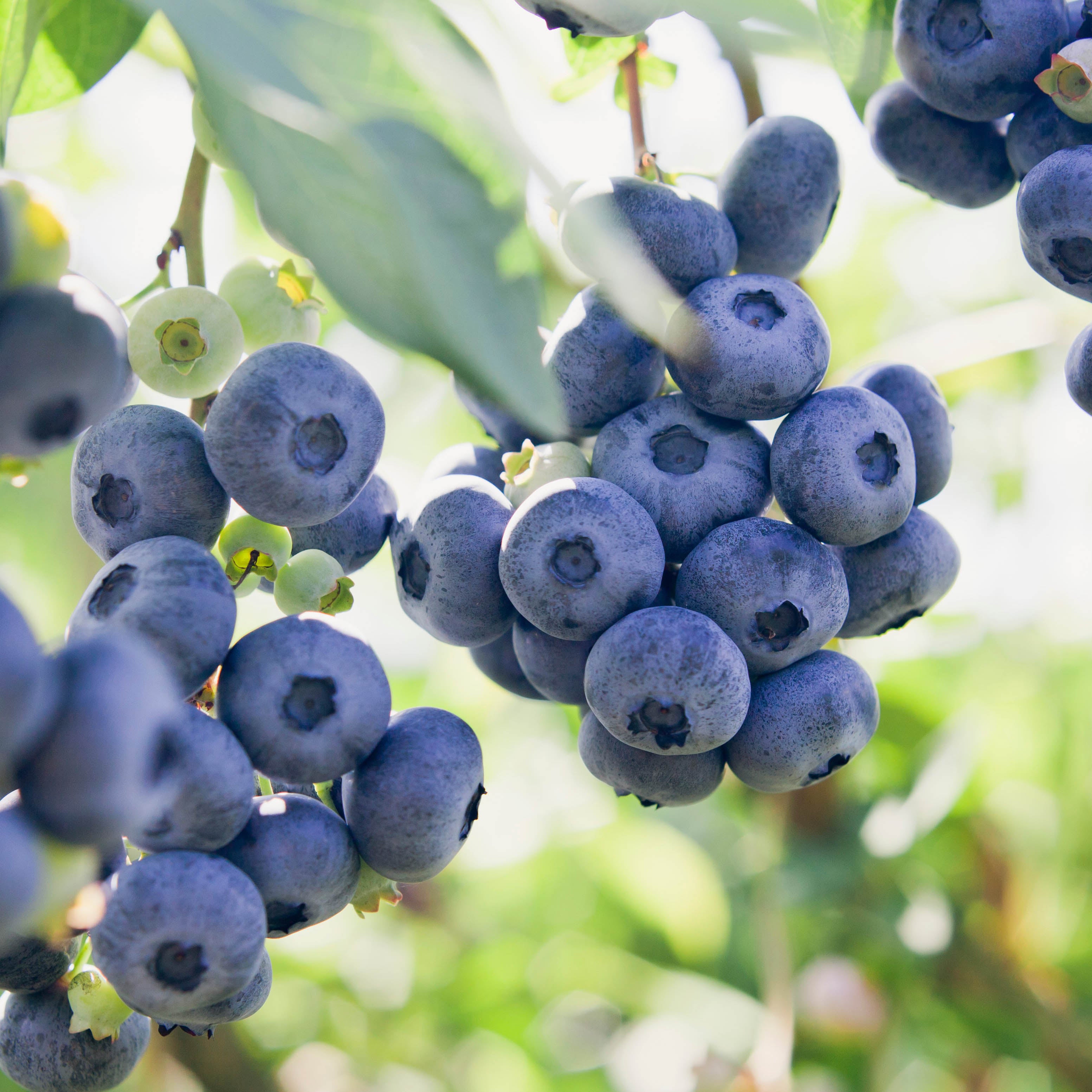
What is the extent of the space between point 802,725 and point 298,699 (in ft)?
1.09

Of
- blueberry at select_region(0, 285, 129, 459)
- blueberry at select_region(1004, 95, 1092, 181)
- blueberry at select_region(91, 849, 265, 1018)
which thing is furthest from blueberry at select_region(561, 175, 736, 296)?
blueberry at select_region(91, 849, 265, 1018)

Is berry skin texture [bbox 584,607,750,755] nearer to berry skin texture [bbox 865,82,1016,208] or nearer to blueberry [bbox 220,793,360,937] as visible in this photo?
blueberry [bbox 220,793,360,937]

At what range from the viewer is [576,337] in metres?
0.69

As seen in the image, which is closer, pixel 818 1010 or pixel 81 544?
pixel 81 544

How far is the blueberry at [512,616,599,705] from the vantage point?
686 mm

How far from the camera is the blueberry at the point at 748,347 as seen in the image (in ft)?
2.17

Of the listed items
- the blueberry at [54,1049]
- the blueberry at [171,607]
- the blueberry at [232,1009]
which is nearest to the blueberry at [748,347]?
the blueberry at [171,607]

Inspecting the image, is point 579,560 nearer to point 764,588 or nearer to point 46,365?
point 764,588

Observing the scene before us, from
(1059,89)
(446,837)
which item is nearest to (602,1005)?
(446,837)

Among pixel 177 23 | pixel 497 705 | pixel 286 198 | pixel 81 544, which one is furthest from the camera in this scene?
pixel 497 705

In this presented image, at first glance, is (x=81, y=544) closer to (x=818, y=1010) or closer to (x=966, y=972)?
(x=818, y=1010)

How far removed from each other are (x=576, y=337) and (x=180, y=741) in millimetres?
379

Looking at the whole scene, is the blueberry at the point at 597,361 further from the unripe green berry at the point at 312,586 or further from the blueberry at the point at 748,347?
the unripe green berry at the point at 312,586

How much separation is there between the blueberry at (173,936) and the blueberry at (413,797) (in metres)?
0.11
